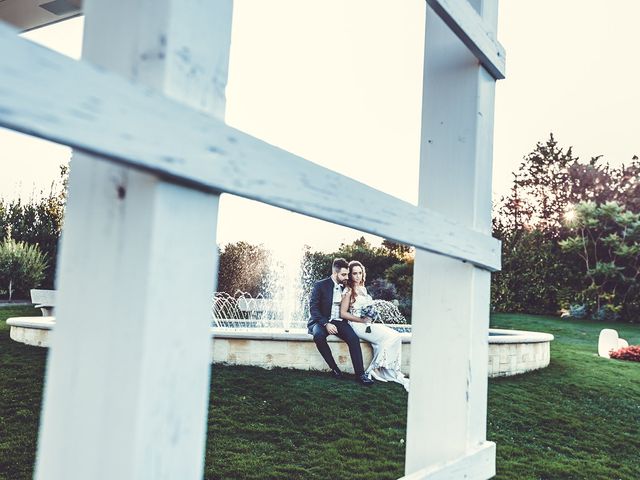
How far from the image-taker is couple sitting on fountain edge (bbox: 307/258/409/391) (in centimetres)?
580

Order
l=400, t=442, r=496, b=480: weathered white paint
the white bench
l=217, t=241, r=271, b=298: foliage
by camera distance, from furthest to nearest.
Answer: l=217, t=241, r=271, b=298: foliage
the white bench
l=400, t=442, r=496, b=480: weathered white paint

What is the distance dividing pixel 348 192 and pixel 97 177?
43 cm

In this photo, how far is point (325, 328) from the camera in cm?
579

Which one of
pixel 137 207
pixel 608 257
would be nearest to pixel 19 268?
pixel 137 207

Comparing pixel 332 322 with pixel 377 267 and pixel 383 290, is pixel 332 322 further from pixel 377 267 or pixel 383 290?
pixel 377 267

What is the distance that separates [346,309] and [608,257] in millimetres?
13897

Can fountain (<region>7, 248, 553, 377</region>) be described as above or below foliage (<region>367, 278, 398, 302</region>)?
below

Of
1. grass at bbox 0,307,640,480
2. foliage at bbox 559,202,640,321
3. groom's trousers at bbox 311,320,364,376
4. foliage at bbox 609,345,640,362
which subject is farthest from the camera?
foliage at bbox 559,202,640,321

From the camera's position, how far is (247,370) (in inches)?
226

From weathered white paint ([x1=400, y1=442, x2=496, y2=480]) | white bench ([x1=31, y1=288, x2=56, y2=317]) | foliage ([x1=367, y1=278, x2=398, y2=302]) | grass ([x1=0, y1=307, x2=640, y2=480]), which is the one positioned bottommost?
grass ([x1=0, y1=307, x2=640, y2=480])

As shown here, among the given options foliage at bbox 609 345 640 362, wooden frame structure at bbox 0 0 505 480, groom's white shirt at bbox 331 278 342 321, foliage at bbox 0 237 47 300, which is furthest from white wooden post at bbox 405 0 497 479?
foliage at bbox 0 237 47 300

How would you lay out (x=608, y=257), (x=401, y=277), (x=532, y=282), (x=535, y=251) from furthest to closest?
(x=608, y=257)
(x=535, y=251)
(x=532, y=282)
(x=401, y=277)

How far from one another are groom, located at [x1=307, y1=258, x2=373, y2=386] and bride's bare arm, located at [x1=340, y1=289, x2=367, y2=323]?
0.05m

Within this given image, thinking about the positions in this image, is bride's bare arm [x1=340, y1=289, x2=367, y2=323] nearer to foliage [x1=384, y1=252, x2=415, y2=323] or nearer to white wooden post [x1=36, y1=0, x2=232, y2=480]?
white wooden post [x1=36, y1=0, x2=232, y2=480]
